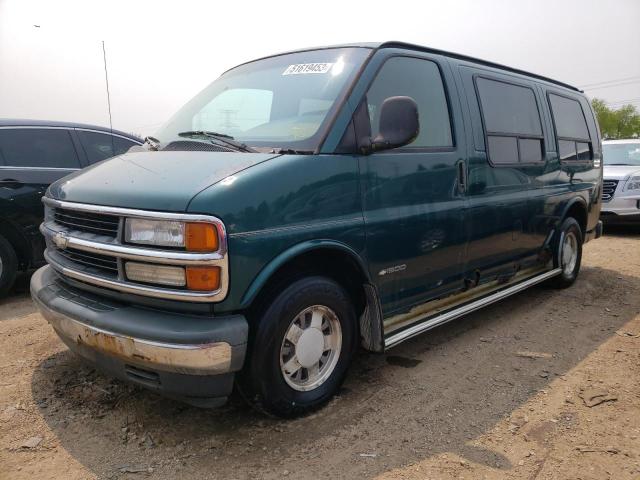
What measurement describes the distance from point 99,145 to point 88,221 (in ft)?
11.6

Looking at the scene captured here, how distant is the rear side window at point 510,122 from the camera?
4.17 m

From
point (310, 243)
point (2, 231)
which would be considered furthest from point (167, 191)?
point (2, 231)

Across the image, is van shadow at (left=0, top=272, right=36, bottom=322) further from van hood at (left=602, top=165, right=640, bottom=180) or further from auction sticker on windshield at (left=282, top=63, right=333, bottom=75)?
van hood at (left=602, top=165, right=640, bottom=180)

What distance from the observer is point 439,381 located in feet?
11.3

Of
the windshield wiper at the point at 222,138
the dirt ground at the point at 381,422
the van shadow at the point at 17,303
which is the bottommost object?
the dirt ground at the point at 381,422

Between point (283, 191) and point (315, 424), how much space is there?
4.41 ft

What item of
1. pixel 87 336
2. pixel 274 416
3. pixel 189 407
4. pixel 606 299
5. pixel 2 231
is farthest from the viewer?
pixel 606 299

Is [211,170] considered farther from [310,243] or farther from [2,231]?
[2,231]

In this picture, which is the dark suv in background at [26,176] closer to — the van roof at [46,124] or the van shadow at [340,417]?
the van roof at [46,124]

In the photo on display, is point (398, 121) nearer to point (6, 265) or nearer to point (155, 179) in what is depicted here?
point (155, 179)

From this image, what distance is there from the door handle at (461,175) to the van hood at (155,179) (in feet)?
5.30

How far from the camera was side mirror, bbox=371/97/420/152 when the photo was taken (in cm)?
295

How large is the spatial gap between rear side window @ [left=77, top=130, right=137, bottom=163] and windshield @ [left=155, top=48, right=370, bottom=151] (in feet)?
7.80

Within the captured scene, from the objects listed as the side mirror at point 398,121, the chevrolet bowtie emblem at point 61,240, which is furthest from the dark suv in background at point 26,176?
the side mirror at point 398,121
